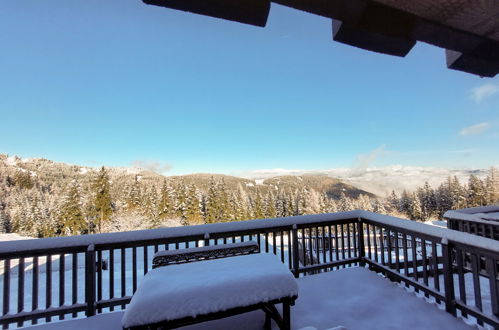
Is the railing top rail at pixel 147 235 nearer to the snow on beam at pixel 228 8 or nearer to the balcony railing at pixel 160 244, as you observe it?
the balcony railing at pixel 160 244

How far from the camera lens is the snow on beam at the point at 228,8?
809 mm

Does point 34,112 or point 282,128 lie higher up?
point 34,112

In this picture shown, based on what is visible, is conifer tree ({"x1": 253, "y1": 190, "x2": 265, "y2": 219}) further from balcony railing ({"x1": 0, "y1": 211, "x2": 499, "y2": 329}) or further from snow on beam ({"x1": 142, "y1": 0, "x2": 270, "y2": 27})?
snow on beam ({"x1": 142, "y1": 0, "x2": 270, "y2": 27})

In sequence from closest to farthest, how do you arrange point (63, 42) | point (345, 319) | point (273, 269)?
Result: 1. point (273, 269)
2. point (345, 319)
3. point (63, 42)

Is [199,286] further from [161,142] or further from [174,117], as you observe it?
[161,142]

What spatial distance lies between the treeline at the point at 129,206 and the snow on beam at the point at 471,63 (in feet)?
96.4

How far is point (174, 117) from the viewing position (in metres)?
31.1

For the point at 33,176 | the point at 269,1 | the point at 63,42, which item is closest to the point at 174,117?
the point at 63,42

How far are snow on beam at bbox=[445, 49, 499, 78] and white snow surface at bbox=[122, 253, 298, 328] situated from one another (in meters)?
1.80

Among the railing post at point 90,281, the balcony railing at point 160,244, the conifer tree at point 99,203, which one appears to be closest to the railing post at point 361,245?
the balcony railing at point 160,244

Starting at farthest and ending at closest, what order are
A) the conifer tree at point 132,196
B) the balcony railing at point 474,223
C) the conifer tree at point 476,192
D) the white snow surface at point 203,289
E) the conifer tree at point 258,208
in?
the conifer tree at point 258,208 < the conifer tree at point 476,192 < the conifer tree at point 132,196 < the balcony railing at point 474,223 < the white snow surface at point 203,289

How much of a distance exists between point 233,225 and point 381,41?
2438mm

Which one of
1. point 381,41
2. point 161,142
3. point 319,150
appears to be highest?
point 161,142

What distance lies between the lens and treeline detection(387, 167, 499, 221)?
109 ft
